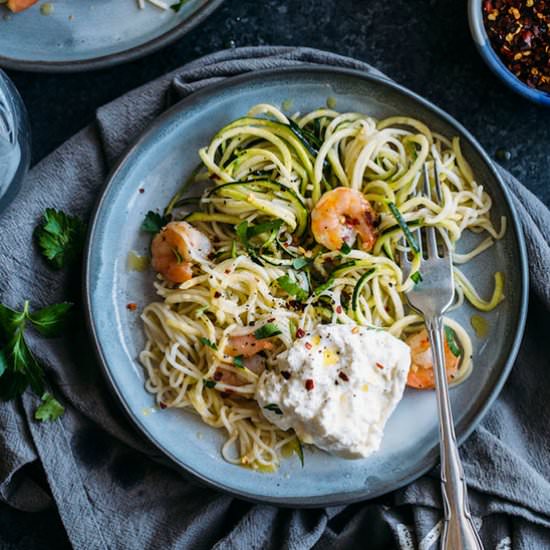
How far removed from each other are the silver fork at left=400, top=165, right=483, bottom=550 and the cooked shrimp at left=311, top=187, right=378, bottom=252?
201 millimetres

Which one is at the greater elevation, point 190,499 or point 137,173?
point 137,173

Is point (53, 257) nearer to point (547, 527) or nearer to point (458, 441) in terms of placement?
point (458, 441)

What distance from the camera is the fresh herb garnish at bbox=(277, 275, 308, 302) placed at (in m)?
3.29

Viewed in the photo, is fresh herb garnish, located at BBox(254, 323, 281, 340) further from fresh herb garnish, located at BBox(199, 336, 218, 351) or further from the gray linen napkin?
the gray linen napkin

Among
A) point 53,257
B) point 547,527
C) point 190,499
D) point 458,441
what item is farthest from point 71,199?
point 547,527

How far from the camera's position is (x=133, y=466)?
349 centimetres

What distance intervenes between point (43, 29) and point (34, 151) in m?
0.49

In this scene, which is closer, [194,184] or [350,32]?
[194,184]

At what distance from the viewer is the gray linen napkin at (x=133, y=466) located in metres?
3.39

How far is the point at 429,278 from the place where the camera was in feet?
11.0

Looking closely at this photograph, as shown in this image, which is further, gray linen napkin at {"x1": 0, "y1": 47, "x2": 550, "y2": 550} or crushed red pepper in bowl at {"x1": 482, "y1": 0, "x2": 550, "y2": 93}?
crushed red pepper in bowl at {"x1": 482, "y1": 0, "x2": 550, "y2": 93}

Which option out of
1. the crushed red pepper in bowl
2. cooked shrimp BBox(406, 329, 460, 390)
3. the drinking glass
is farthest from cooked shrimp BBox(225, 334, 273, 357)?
the crushed red pepper in bowl

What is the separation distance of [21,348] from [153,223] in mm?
682

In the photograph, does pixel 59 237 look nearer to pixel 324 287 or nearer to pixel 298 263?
pixel 298 263
